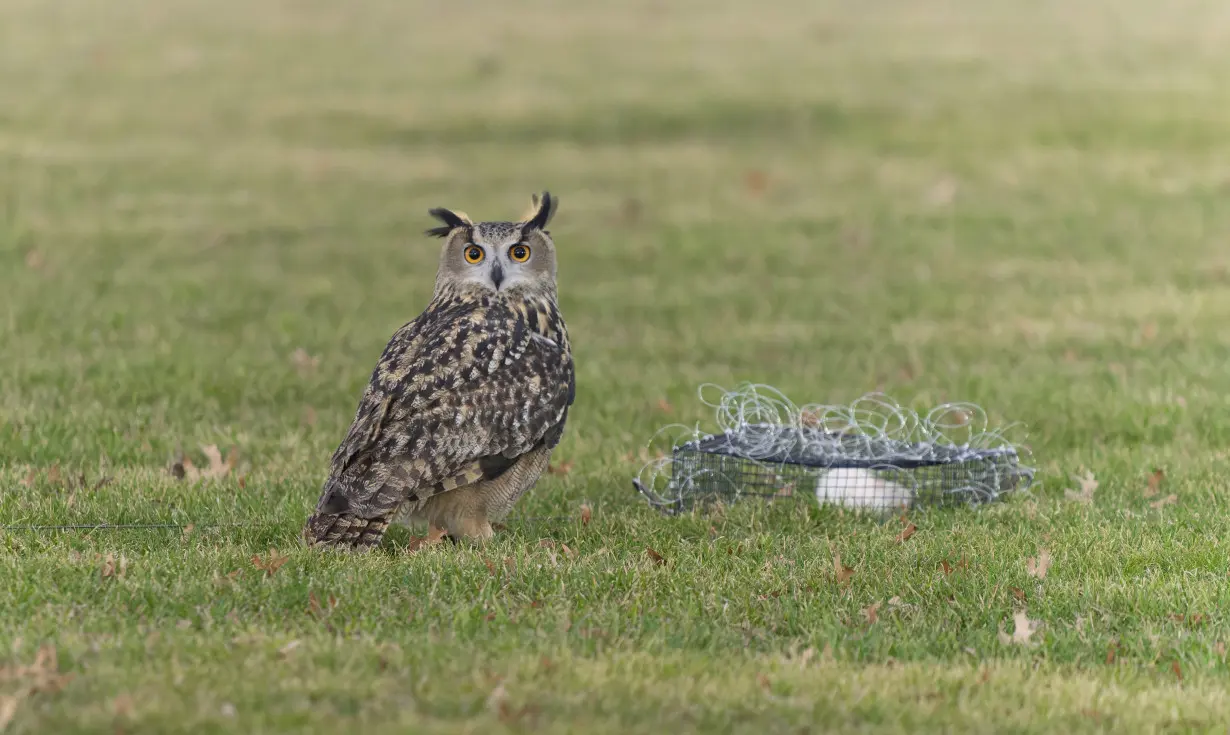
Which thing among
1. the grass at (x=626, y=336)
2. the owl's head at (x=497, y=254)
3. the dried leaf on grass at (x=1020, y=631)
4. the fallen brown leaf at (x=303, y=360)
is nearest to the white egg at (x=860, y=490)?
the grass at (x=626, y=336)

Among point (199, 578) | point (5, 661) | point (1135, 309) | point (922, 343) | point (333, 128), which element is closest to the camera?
point (5, 661)

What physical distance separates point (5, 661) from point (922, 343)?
34.7ft

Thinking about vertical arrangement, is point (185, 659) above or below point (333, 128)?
below

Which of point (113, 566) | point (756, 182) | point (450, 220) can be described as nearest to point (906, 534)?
point (450, 220)

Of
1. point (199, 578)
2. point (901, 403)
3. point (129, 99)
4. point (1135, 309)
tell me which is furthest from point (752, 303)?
point (129, 99)

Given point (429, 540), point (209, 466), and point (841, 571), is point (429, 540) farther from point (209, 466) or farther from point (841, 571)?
point (209, 466)

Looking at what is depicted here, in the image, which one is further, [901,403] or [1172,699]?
[901,403]

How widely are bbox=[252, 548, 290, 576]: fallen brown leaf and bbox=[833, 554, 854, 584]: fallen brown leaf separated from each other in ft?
8.10

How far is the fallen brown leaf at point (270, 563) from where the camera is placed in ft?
24.2

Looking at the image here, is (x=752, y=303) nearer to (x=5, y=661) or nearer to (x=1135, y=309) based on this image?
(x=1135, y=309)

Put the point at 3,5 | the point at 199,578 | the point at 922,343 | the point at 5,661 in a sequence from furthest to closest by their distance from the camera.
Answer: the point at 3,5 → the point at 922,343 → the point at 199,578 → the point at 5,661

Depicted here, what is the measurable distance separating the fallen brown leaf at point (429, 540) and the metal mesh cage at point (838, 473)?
1.45 meters

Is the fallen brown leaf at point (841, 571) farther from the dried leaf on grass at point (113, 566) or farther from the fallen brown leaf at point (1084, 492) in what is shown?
the dried leaf on grass at point (113, 566)

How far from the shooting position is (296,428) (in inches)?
450
